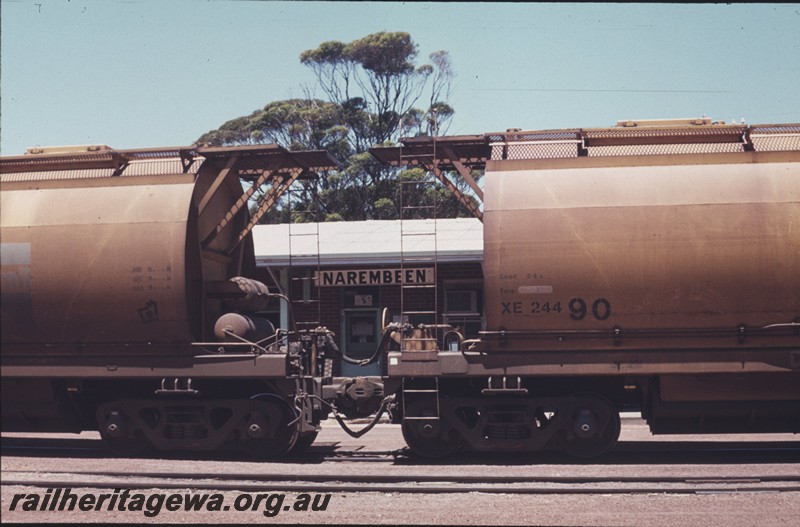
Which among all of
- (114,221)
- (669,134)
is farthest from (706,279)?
(114,221)

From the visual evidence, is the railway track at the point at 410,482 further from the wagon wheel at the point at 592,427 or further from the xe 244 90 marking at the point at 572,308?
the xe 244 90 marking at the point at 572,308

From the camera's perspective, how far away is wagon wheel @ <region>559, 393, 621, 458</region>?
1155 cm

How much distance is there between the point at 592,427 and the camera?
11539 mm

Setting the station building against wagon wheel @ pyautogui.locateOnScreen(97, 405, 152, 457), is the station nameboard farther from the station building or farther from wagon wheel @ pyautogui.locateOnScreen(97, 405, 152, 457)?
wagon wheel @ pyautogui.locateOnScreen(97, 405, 152, 457)

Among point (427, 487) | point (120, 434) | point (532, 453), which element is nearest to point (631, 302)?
point (532, 453)

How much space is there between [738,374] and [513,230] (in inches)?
145

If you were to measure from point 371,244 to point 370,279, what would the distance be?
137 centimetres

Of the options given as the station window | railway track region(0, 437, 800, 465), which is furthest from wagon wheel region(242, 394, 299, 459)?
the station window

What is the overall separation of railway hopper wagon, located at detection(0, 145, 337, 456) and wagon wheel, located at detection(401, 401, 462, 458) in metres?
1.48

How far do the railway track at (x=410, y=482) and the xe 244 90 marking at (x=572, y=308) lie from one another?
233 cm

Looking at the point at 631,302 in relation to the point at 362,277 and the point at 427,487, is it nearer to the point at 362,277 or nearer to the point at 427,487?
the point at 427,487

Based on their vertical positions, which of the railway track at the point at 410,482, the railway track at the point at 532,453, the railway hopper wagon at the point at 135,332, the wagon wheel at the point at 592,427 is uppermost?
the railway hopper wagon at the point at 135,332

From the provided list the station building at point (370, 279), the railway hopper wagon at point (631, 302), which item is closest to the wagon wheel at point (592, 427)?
the railway hopper wagon at point (631, 302)

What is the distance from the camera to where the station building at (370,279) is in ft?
64.6
